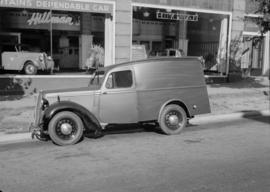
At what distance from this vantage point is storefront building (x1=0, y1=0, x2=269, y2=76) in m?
15.5

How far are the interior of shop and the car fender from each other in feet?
28.5

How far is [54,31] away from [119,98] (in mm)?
8952

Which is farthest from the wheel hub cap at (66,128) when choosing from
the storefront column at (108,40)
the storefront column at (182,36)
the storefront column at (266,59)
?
the storefront column at (266,59)

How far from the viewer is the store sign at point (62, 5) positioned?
1446 centimetres

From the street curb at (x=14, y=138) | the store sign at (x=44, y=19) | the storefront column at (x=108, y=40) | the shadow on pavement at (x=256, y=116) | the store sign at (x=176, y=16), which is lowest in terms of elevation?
the street curb at (x=14, y=138)

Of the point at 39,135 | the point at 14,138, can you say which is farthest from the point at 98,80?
the point at 14,138

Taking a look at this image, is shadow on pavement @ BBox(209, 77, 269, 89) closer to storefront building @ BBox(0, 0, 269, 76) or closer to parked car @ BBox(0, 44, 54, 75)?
storefront building @ BBox(0, 0, 269, 76)

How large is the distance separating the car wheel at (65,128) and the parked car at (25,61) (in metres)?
8.52

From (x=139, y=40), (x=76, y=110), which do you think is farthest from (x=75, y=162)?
(x=139, y=40)

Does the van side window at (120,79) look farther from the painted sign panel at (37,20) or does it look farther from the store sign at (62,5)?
the painted sign panel at (37,20)

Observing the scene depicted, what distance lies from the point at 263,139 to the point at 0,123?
684 cm

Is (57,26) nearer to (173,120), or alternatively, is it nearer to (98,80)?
(98,80)

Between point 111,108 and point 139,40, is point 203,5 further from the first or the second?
point 111,108

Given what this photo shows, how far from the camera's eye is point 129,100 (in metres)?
8.45
